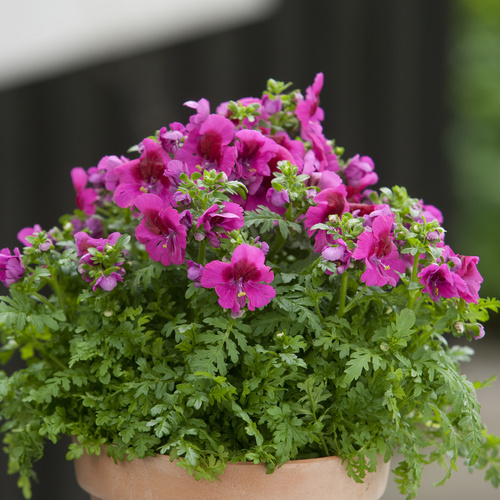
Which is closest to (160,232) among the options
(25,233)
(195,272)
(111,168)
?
(195,272)

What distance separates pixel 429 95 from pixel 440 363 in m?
3.29

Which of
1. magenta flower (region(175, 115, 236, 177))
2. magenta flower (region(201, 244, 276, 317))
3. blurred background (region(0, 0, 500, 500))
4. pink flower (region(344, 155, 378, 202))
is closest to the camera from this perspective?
magenta flower (region(201, 244, 276, 317))

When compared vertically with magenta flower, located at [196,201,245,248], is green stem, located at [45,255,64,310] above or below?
below

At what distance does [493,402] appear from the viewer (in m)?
3.87

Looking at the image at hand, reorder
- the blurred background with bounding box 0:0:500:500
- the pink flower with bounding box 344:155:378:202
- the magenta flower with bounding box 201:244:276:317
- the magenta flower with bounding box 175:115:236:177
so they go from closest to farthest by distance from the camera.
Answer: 1. the magenta flower with bounding box 201:244:276:317
2. the magenta flower with bounding box 175:115:236:177
3. the pink flower with bounding box 344:155:378:202
4. the blurred background with bounding box 0:0:500:500

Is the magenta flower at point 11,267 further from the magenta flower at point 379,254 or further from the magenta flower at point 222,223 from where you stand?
the magenta flower at point 379,254

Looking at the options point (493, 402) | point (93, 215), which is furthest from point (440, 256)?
point (493, 402)

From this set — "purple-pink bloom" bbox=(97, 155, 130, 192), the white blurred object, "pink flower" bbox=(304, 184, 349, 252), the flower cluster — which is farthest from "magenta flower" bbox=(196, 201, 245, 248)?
the white blurred object

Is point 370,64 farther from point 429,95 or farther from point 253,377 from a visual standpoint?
point 253,377

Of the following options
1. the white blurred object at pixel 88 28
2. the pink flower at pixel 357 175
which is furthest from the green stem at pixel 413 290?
the white blurred object at pixel 88 28

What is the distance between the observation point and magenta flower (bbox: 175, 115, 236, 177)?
35.1 inches

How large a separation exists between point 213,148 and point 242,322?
233mm

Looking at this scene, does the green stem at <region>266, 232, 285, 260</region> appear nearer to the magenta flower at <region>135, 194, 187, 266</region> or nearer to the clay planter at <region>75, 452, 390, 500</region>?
the magenta flower at <region>135, 194, 187, 266</region>

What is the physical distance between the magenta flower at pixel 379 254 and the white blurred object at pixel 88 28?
1.77 m
